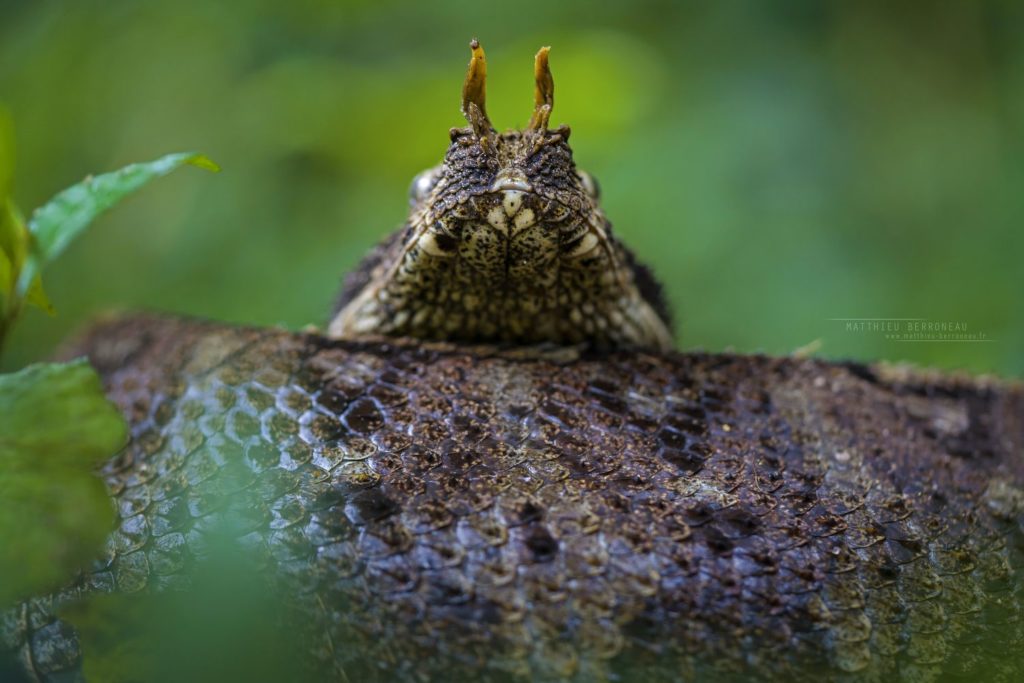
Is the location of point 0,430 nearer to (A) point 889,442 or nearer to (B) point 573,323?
(B) point 573,323

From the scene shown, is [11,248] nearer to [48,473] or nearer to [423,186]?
[48,473]

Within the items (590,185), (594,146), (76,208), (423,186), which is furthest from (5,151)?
(594,146)

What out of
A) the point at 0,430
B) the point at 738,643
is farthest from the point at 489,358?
the point at 0,430

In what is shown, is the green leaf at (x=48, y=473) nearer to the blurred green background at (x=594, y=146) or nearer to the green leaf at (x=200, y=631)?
the green leaf at (x=200, y=631)

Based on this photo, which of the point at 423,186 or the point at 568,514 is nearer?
the point at 568,514

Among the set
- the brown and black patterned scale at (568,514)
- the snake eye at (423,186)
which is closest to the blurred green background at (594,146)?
the snake eye at (423,186)

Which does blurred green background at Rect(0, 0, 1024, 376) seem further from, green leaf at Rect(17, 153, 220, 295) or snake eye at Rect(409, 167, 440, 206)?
green leaf at Rect(17, 153, 220, 295)
